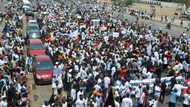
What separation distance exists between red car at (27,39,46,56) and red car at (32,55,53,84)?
9.46 ft

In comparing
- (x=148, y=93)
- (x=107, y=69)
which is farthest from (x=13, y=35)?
(x=148, y=93)

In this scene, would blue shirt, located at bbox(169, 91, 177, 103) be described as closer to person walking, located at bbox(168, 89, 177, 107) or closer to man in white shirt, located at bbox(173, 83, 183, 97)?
person walking, located at bbox(168, 89, 177, 107)

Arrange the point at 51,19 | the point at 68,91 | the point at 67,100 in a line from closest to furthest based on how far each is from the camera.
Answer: the point at 67,100 → the point at 68,91 → the point at 51,19

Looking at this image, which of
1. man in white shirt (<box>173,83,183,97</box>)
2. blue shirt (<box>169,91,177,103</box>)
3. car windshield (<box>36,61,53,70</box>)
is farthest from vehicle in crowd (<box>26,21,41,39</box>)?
man in white shirt (<box>173,83,183,97</box>)

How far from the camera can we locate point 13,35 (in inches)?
1443

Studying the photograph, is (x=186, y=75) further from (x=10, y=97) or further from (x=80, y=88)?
(x=10, y=97)

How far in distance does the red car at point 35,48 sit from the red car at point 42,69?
9.46 ft

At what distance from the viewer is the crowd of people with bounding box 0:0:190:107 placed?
20.1 metres

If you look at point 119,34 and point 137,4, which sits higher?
point 119,34

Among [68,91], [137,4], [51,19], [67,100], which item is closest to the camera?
[67,100]

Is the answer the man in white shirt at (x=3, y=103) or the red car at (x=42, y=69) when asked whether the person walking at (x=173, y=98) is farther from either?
the red car at (x=42, y=69)

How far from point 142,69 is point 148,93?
14.6ft

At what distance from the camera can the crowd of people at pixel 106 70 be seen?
20.1 meters

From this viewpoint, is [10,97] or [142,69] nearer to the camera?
[10,97]
